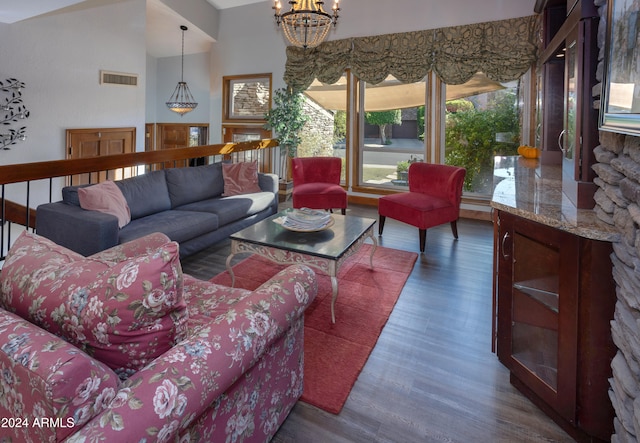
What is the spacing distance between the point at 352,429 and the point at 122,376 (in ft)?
3.44

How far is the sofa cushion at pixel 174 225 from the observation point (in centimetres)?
316

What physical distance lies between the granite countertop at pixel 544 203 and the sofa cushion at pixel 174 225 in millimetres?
2581

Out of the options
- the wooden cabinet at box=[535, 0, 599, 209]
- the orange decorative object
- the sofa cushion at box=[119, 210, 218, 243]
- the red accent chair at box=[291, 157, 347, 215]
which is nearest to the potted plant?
the red accent chair at box=[291, 157, 347, 215]

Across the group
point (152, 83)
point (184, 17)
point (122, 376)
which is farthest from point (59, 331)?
point (152, 83)

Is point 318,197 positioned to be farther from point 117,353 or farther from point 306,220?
point 117,353

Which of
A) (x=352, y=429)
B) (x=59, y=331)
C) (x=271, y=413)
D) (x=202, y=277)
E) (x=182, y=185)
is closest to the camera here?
(x=59, y=331)

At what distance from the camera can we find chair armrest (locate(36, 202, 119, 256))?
2842 millimetres

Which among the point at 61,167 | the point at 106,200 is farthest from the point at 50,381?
the point at 61,167

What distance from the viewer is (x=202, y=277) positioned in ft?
10.9

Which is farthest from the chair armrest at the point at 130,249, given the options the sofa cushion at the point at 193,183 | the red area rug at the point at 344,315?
the sofa cushion at the point at 193,183

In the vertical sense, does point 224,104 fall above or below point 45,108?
above

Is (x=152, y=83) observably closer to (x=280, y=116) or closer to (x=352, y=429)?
(x=280, y=116)

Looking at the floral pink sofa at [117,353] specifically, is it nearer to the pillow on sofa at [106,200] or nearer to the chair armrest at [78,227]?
the chair armrest at [78,227]

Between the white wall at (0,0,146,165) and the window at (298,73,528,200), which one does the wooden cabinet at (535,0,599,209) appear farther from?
the white wall at (0,0,146,165)
